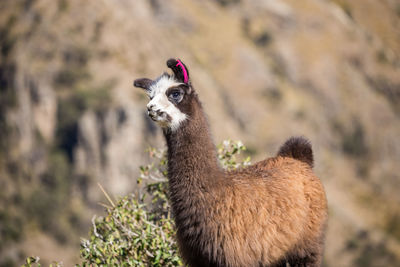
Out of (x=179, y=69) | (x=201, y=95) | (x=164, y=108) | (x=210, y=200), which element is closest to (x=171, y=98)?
(x=164, y=108)

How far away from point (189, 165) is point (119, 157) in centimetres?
9961

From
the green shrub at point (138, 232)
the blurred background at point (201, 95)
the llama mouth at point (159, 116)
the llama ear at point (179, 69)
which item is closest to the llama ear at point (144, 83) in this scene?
the llama ear at point (179, 69)

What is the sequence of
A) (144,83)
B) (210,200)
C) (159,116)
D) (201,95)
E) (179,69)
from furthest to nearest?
(201,95), (144,83), (179,69), (210,200), (159,116)

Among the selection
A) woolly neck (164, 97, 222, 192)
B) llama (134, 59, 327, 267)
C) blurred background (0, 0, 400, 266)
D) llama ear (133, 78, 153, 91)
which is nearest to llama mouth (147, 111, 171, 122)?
llama (134, 59, 327, 267)

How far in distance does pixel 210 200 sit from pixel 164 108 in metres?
1.18

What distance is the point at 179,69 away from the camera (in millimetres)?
6637

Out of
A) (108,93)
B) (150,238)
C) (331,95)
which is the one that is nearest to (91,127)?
(108,93)

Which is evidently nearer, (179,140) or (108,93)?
(179,140)

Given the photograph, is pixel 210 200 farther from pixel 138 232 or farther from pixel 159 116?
pixel 138 232

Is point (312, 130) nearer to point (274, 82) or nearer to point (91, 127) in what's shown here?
point (274, 82)

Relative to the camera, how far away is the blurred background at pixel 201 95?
319 feet

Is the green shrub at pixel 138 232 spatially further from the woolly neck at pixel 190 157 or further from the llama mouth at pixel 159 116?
the llama mouth at pixel 159 116

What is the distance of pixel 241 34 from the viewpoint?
13675cm

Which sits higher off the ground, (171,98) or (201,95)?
(171,98)
